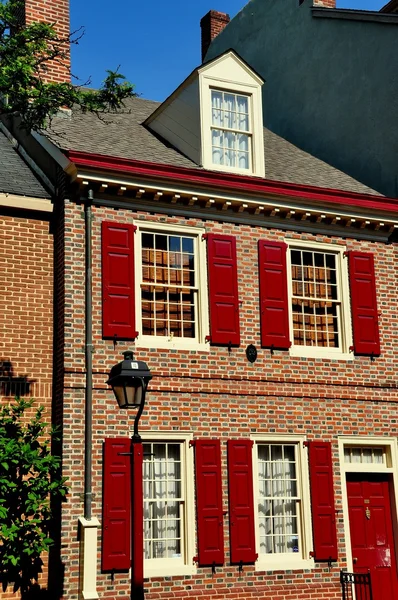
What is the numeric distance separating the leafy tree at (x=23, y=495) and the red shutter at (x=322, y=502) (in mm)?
4383

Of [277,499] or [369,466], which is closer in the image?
[277,499]

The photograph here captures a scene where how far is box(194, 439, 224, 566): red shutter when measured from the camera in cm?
1325

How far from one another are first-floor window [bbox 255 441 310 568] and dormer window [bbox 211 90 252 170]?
5.29m

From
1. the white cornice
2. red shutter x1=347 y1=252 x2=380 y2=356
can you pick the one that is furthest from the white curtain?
the white cornice

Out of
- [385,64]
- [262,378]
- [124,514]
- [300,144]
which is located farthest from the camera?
[300,144]

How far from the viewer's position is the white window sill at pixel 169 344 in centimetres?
1370

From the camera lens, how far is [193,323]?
14336 millimetres

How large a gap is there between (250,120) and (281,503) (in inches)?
278

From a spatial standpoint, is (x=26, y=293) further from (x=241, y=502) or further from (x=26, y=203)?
(x=241, y=502)

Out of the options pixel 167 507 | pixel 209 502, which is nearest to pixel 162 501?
pixel 167 507

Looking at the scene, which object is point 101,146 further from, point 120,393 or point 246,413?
point 120,393

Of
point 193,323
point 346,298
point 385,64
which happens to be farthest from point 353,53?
point 193,323

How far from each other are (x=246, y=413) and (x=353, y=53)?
912cm

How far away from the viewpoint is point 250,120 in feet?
53.1
